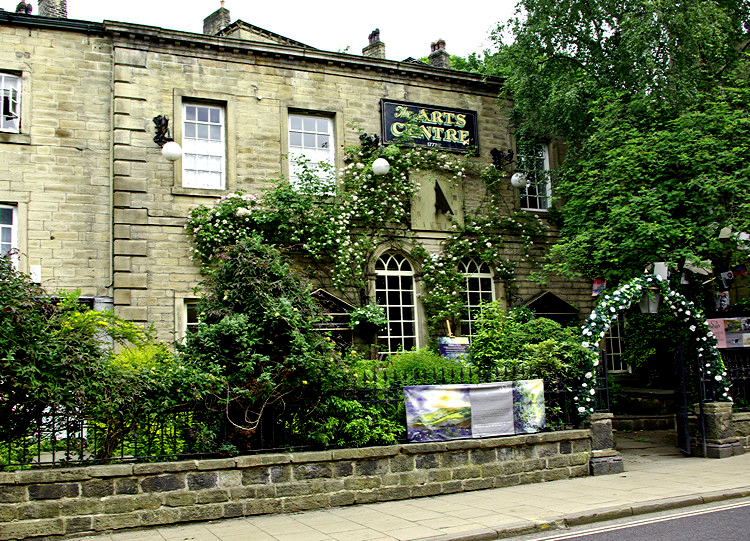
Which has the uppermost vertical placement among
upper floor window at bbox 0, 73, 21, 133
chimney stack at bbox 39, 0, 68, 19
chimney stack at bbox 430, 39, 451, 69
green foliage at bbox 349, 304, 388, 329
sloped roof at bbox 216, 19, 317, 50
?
sloped roof at bbox 216, 19, 317, 50

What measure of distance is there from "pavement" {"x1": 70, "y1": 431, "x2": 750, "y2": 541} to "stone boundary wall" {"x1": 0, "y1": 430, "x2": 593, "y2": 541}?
0.50 feet

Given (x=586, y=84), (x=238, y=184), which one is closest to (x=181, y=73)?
(x=238, y=184)

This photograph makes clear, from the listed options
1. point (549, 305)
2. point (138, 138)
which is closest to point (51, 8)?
point (138, 138)

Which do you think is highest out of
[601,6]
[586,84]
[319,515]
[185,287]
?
[601,6]

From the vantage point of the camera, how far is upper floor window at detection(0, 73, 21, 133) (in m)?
14.0

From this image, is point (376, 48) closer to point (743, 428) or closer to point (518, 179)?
point (518, 179)

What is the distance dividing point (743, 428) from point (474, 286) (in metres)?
6.90

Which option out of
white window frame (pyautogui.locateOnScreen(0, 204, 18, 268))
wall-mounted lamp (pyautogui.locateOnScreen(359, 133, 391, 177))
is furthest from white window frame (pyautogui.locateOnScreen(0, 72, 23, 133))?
wall-mounted lamp (pyautogui.locateOnScreen(359, 133, 391, 177))

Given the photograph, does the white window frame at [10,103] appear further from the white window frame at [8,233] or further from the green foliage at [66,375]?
the green foliage at [66,375]

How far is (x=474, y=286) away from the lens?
17.5 m

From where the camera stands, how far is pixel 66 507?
23.9ft

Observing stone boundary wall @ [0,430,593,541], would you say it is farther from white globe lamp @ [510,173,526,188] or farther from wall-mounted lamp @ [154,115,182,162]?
white globe lamp @ [510,173,526,188]

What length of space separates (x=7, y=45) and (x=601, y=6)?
42.3 ft

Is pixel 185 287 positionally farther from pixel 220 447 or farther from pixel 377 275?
pixel 220 447
